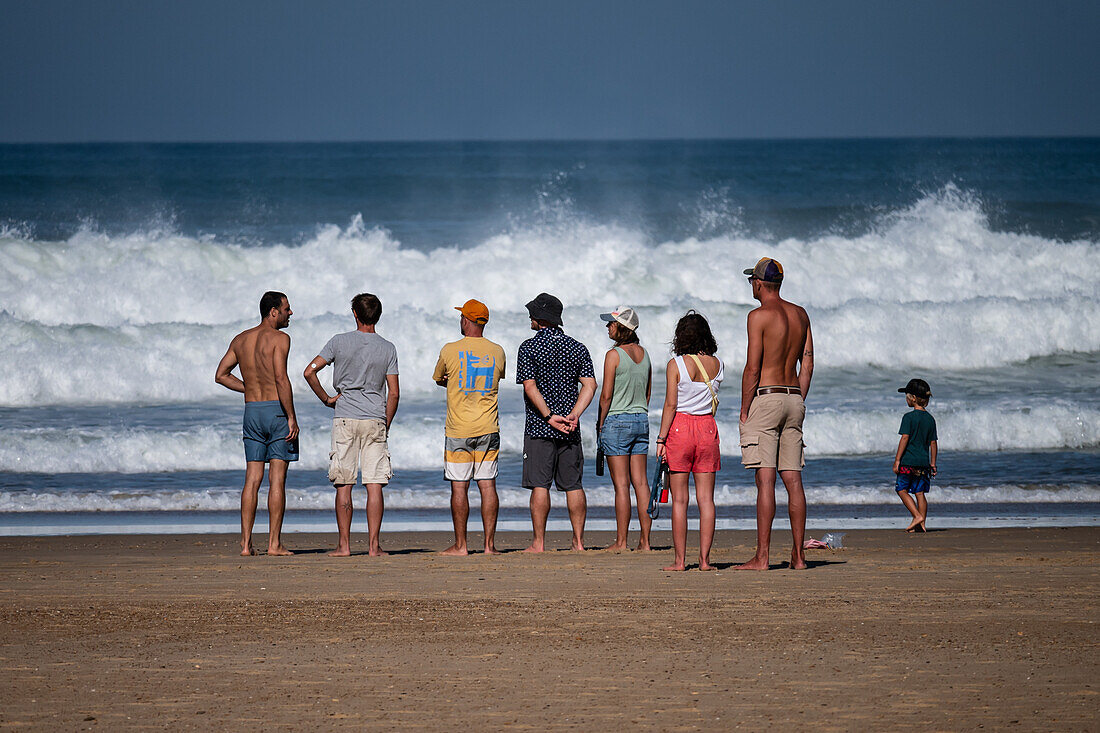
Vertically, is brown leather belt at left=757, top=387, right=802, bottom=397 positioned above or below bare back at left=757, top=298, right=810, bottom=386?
below

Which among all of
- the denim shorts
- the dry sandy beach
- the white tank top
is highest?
the white tank top

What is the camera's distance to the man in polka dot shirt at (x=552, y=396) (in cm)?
713

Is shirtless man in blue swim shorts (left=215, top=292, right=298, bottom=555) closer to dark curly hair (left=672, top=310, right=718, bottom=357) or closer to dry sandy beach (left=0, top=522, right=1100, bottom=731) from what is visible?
dry sandy beach (left=0, top=522, right=1100, bottom=731)

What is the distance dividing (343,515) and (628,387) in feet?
6.30

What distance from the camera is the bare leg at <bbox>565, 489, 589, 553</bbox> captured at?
734cm

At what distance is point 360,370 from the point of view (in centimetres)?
715

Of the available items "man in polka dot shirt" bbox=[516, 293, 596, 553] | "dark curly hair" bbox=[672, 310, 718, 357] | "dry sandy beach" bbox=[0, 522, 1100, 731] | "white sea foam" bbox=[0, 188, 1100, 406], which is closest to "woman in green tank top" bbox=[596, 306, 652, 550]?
"man in polka dot shirt" bbox=[516, 293, 596, 553]

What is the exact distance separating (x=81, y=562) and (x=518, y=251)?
19095 millimetres

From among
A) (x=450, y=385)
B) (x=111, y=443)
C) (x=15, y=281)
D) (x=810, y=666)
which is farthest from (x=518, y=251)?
(x=810, y=666)

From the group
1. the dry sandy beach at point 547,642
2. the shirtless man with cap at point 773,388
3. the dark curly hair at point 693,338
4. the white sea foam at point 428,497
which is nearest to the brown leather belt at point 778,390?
the shirtless man with cap at point 773,388

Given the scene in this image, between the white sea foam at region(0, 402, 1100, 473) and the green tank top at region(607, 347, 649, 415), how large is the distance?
4.52m

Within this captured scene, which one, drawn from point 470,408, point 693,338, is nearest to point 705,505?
point 693,338

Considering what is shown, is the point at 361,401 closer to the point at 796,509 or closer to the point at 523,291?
the point at 796,509

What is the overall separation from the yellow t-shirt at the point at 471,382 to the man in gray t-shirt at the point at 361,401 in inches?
13.2
